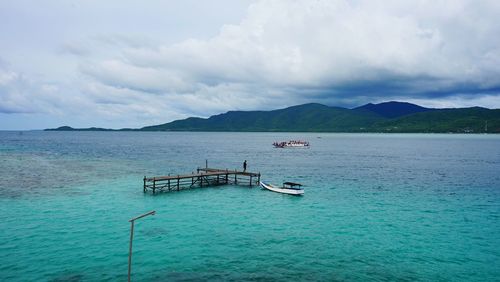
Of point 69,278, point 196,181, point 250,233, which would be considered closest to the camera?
point 69,278

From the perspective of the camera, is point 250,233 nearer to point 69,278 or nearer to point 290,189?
point 69,278

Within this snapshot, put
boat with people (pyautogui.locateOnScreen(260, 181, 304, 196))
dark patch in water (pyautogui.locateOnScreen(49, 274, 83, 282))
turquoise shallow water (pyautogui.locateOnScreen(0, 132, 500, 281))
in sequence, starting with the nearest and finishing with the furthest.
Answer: dark patch in water (pyautogui.locateOnScreen(49, 274, 83, 282)) → turquoise shallow water (pyautogui.locateOnScreen(0, 132, 500, 281)) → boat with people (pyautogui.locateOnScreen(260, 181, 304, 196))

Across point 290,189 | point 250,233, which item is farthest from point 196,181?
point 250,233

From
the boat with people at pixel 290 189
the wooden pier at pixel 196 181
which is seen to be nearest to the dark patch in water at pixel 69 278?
the wooden pier at pixel 196 181

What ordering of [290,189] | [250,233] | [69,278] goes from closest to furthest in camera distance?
[69,278]
[250,233]
[290,189]

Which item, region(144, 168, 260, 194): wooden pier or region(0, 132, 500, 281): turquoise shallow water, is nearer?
region(0, 132, 500, 281): turquoise shallow water

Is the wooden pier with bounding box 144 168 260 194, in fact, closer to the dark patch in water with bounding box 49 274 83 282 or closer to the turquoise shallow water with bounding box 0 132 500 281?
the turquoise shallow water with bounding box 0 132 500 281

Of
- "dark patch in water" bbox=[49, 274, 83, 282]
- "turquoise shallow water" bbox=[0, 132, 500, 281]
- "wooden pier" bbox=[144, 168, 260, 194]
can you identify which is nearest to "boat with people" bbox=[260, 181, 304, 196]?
"turquoise shallow water" bbox=[0, 132, 500, 281]

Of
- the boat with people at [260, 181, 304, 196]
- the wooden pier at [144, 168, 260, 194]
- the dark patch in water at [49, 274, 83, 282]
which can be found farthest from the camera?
the wooden pier at [144, 168, 260, 194]

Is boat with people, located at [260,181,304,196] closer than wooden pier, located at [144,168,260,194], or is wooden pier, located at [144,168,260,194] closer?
boat with people, located at [260,181,304,196]

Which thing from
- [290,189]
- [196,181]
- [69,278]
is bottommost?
[69,278]

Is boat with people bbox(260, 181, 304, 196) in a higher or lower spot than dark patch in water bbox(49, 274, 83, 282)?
higher

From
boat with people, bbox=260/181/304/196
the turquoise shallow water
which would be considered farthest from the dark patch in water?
boat with people, bbox=260/181/304/196

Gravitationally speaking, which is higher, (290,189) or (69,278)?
(290,189)
